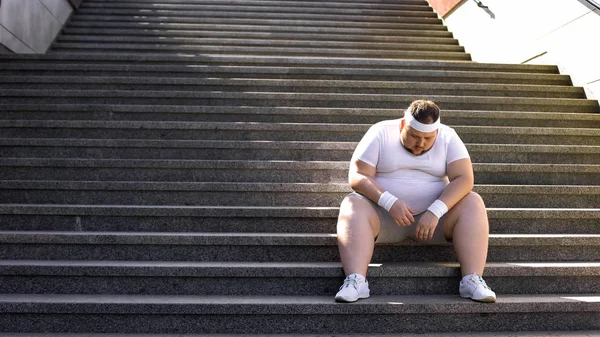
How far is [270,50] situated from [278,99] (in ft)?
6.50

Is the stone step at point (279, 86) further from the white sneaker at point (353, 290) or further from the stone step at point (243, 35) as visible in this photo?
the white sneaker at point (353, 290)

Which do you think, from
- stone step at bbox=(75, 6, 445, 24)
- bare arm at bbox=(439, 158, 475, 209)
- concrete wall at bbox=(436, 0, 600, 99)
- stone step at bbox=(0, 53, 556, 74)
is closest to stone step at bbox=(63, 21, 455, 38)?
stone step at bbox=(75, 6, 445, 24)

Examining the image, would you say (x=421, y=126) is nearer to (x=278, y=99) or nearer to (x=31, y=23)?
(x=278, y=99)

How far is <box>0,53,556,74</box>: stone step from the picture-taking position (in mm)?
6594

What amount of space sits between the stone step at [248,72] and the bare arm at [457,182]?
2.72m

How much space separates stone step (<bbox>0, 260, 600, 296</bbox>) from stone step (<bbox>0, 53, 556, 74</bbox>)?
10.4ft

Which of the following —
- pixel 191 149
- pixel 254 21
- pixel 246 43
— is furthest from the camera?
pixel 254 21

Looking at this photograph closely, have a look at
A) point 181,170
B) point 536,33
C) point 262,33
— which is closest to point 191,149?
point 181,170

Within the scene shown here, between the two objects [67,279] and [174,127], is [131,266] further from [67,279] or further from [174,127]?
[174,127]

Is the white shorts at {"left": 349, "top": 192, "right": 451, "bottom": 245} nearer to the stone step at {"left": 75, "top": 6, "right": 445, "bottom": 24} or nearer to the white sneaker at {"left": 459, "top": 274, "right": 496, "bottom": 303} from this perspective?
the white sneaker at {"left": 459, "top": 274, "right": 496, "bottom": 303}

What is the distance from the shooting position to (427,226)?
3.55m

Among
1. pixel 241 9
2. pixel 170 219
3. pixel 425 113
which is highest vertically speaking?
pixel 241 9

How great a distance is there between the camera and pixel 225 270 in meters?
3.61

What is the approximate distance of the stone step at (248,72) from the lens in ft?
20.7
